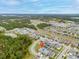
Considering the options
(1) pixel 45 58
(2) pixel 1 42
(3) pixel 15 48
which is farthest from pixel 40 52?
(2) pixel 1 42

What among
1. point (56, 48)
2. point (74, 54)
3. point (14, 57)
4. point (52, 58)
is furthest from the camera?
point (56, 48)

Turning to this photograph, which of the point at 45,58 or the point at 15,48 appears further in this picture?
the point at 15,48

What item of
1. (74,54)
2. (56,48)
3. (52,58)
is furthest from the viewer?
(56,48)

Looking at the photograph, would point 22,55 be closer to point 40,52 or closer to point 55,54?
point 40,52

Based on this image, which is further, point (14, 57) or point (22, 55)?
point (22, 55)

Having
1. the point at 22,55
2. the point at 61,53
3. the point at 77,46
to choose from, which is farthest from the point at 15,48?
the point at 77,46

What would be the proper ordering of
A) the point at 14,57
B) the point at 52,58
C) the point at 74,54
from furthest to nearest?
the point at 74,54 < the point at 52,58 < the point at 14,57

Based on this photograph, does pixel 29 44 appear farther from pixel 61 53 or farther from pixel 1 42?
pixel 61 53

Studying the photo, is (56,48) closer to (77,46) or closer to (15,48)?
(77,46)
